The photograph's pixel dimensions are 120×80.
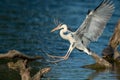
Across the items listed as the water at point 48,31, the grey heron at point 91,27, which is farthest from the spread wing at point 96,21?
the water at point 48,31

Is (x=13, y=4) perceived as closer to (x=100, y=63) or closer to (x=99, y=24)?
(x=100, y=63)

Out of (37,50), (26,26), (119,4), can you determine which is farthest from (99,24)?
(119,4)

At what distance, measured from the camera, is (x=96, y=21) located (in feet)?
42.1

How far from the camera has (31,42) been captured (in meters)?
17.7

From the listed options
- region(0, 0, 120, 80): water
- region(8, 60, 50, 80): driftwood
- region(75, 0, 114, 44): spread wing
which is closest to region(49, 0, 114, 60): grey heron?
region(75, 0, 114, 44): spread wing

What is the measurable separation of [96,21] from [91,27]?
208mm

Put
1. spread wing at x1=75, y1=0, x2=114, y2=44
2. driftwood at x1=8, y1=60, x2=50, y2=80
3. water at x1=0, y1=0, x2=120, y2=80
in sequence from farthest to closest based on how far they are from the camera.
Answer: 1. water at x1=0, y1=0, x2=120, y2=80
2. spread wing at x1=75, y1=0, x2=114, y2=44
3. driftwood at x1=8, y1=60, x2=50, y2=80

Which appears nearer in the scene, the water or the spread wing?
the spread wing

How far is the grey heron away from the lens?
41.5ft

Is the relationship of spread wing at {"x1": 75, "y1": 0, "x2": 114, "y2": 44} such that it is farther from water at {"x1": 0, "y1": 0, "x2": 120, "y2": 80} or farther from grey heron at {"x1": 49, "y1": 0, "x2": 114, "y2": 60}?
water at {"x1": 0, "y1": 0, "x2": 120, "y2": 80}

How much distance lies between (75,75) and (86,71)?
67 cm

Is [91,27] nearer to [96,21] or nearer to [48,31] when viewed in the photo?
[96,21]

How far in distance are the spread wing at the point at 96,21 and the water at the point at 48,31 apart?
1.01 metres

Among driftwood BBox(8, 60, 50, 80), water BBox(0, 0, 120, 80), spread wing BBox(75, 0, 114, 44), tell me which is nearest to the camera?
driftwood BBox(8, 60, 50, 80)
